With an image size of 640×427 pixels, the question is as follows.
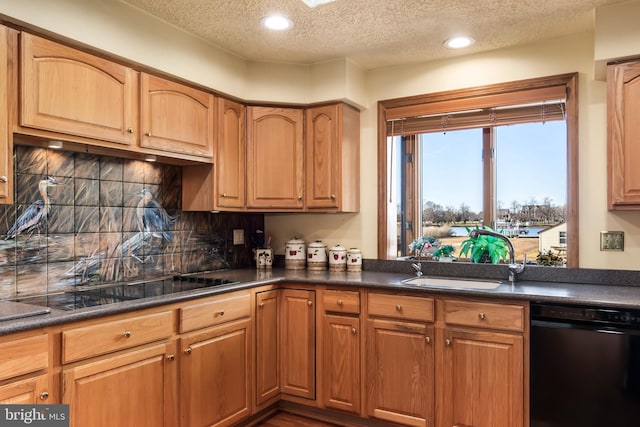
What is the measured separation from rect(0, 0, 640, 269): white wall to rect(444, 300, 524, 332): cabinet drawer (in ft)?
2.34

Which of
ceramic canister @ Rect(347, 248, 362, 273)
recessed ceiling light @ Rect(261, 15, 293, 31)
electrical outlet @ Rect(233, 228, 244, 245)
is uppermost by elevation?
recessed ceiling light @ Rect(261, 15, 293, 31)

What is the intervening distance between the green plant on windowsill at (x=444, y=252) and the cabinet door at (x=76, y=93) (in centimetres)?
211

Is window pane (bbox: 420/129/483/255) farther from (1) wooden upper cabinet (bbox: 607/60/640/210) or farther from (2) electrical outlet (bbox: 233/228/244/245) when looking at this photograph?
(2) electrical outlet (bbox: 233/228/244/245)

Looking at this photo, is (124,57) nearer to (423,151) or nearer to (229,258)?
(229,258)

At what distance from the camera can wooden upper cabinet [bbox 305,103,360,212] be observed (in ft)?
10.5

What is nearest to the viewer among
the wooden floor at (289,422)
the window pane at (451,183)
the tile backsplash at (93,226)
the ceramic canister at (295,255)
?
the tile backsplash at (93,226)

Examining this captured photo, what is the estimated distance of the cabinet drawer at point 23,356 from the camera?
5.23ft

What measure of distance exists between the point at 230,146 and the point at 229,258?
0.90 m

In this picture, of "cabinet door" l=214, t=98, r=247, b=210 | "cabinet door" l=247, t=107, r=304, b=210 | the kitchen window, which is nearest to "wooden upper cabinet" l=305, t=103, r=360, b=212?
"cabinet door" l=247, t=107, r=304, b=210

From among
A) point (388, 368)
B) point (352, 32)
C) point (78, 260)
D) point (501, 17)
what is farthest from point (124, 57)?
point (388, 368)

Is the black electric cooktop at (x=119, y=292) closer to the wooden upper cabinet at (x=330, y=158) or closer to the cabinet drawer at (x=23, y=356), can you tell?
the cabinet drawer at (x=23, y=356)

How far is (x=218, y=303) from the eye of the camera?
250 cm

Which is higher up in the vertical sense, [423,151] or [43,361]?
[423,151]

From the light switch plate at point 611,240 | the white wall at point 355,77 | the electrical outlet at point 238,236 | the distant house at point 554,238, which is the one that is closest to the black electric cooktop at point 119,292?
the electrical outlet at point 238,236
